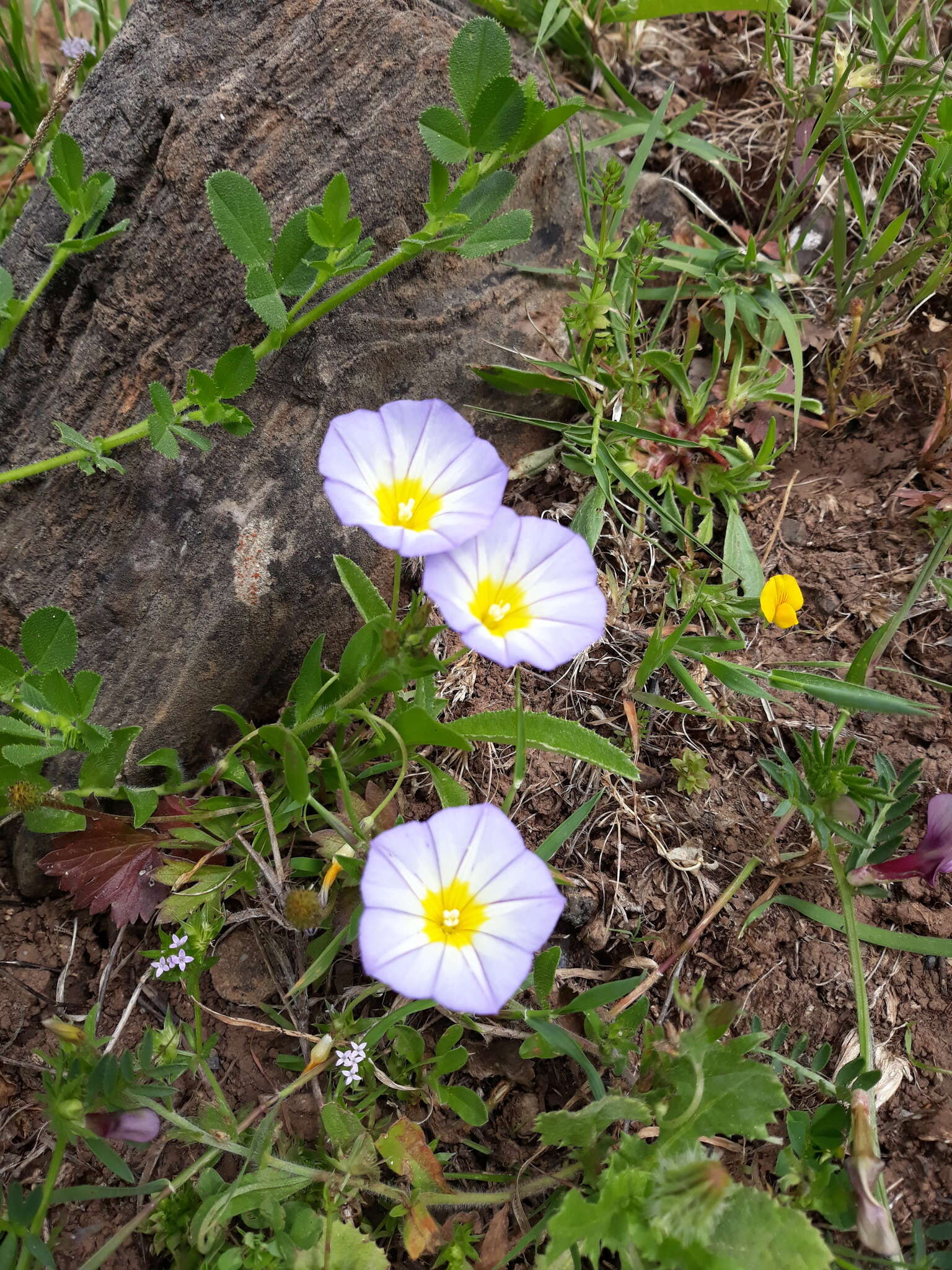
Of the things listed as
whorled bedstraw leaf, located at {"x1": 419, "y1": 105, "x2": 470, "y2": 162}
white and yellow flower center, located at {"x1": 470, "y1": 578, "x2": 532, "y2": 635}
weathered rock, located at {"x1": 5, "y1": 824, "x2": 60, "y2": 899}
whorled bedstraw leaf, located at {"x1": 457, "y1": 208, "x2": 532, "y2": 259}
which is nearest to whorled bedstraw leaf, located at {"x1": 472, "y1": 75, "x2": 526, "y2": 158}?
whorled bedstraw leaf, located at {"x1": 419, "y1": 105, "x2": 470, "y2": 162}

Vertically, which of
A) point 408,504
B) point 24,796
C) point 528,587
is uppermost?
point 408,504

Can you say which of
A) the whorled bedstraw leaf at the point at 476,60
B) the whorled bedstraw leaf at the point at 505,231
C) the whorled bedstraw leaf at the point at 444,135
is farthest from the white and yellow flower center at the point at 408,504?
the whorled bedstraw leaf at the point at 476,60

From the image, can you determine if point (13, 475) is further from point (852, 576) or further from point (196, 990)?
point (852, 576)

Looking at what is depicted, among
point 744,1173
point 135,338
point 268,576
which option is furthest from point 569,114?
point 744,1173

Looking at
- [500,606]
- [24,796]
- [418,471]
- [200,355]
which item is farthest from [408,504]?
[24,796]

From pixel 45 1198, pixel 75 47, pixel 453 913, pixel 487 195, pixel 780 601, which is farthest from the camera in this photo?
pixel 75 47

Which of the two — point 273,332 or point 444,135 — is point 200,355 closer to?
point 273,332

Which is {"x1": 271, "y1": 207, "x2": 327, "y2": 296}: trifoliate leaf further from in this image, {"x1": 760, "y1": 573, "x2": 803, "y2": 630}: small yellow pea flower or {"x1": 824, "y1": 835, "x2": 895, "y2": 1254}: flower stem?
{"x1": 824, "y1": 835, "x2": 895, "y2": 1254}: flower stem
